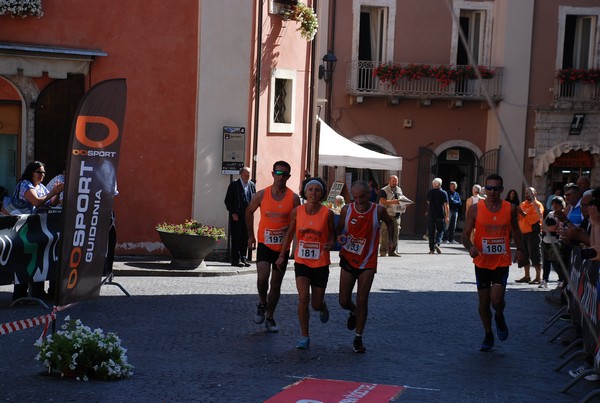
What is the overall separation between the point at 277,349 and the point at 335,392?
2.09 m

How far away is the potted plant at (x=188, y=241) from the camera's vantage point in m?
17.9

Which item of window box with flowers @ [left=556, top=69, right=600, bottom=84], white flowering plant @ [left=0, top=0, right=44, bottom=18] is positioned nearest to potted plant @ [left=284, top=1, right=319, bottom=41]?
white flowering plant @ [left=0, top=0, right=44, bottom=18]

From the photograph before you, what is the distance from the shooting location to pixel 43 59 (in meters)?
18.8

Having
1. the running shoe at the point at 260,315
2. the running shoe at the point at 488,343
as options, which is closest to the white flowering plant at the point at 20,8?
the running shoe at the point at 260,315

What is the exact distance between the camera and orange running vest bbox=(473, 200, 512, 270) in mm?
11242

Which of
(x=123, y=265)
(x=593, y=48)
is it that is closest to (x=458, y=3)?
(x=593, y=48)

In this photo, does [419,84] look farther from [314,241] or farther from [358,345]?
[358,345]

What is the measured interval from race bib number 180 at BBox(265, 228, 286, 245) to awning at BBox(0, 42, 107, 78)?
27.1 feet

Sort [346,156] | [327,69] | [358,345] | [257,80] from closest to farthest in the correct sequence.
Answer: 1. [358,345]
2. [257,80]
3. [346,156]
4. [327,69]

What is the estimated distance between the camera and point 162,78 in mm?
19531

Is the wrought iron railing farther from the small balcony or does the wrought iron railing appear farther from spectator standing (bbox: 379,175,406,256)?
A: spectator standing (bbox: 379,175,406,256)

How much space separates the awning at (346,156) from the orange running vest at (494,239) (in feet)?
45.7

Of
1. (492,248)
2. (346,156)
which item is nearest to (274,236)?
(492,248)

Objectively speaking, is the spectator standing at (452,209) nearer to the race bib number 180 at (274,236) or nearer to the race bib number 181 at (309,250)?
the race bib number 180 at (274,236)
